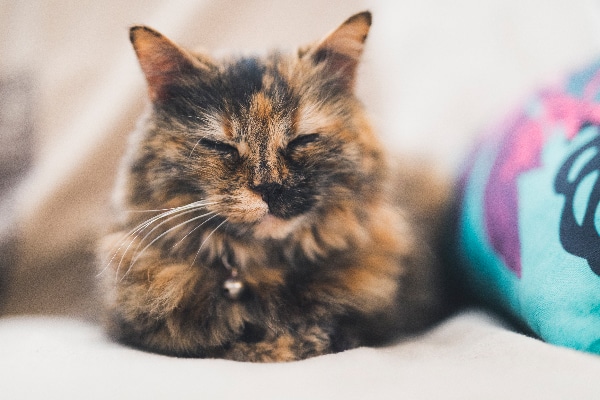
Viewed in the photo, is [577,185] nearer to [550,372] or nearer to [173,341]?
[550,372]

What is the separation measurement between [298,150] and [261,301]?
0.21 metres

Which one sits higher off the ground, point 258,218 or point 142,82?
point 142,82

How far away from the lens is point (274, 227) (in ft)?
2.25

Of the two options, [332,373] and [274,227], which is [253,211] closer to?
[274,227]

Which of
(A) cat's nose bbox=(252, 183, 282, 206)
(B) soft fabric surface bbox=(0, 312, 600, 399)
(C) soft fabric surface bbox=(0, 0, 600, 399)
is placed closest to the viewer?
(B) soft fabric surface bbox=(0, 312, 600, 399)

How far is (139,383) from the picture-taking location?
587 millimetres

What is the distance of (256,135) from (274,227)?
0.12 metres

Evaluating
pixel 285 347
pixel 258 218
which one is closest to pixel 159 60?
pixel 258 218

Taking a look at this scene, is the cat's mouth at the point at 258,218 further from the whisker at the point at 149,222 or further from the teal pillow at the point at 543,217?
the teal pillow at the point at 543,217

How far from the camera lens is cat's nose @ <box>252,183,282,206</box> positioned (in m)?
0.65

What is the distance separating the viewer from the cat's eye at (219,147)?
68 cm

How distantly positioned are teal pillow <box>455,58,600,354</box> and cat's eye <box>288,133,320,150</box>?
29 cm

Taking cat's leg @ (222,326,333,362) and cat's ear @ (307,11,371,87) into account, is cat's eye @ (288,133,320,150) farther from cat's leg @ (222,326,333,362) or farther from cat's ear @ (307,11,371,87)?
cat's leg @ (222,326,333,362)

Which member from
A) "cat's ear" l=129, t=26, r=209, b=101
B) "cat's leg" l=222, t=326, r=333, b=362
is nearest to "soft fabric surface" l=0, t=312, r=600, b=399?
"cat's leg" l=222, t=326, r=333, b=362
